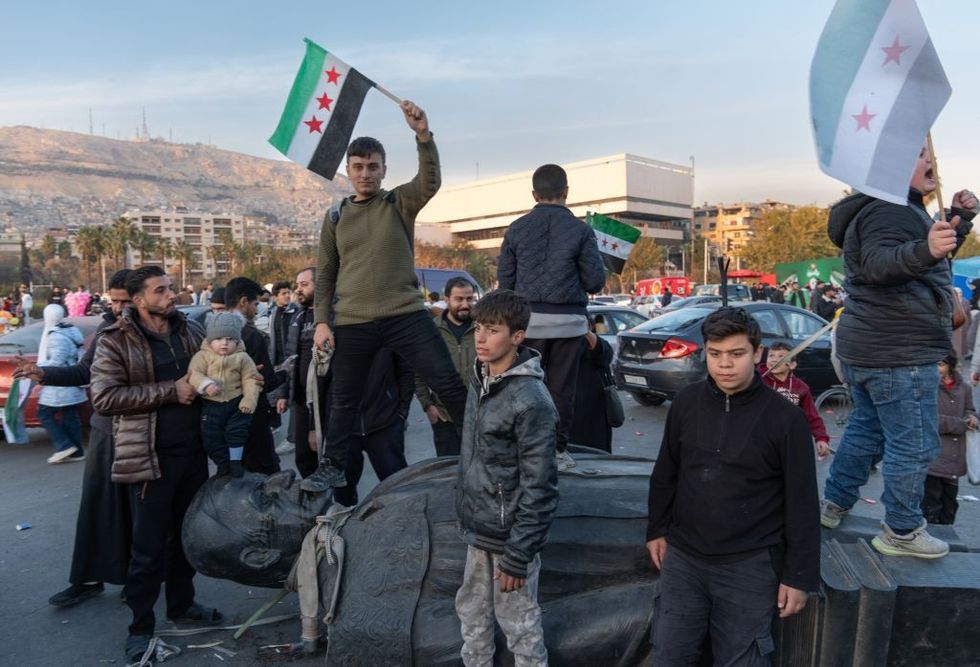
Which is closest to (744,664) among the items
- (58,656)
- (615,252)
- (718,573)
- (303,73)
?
(718,573)

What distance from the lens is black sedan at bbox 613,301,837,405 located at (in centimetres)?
978

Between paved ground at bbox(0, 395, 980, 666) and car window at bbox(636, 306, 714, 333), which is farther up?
car window at bbox(636, 306, 714, 333)

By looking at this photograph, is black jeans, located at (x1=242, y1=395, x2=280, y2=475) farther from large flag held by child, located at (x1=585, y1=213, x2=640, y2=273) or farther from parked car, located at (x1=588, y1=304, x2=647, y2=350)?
parked car, located at (x1=588, y1=304, x2=647, y2=350)

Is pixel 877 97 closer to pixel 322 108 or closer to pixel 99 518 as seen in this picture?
pixel 322 108

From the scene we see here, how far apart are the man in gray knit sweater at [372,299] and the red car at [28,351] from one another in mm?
5536

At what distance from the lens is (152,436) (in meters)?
3.77

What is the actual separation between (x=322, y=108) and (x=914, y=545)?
3747mm

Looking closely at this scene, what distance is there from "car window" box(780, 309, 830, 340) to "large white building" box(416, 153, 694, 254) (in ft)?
253

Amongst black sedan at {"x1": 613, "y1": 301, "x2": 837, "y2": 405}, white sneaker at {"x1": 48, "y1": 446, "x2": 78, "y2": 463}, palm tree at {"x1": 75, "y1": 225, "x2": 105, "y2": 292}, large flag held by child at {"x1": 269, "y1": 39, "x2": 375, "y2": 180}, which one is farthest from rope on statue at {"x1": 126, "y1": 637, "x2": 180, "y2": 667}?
palm tree at {"x1": 75, "y1": 225, "x2": 105, "y2": 292}

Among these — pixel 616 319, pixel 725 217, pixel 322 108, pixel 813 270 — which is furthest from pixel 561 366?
pixel 725 217

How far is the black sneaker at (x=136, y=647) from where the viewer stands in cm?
360

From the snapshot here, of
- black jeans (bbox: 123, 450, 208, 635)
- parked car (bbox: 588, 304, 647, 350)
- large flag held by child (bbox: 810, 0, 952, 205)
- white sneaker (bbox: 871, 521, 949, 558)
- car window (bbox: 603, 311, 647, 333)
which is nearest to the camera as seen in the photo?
large flag held by child (bbox: 810, 0, 952, 205)

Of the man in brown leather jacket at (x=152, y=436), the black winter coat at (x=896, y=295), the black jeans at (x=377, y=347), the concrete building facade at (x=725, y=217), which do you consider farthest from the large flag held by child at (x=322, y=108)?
the concrete building facade at (x=725, y=217)

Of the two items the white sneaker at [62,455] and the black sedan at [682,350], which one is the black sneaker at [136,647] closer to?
the white sneaker at [62,455]
